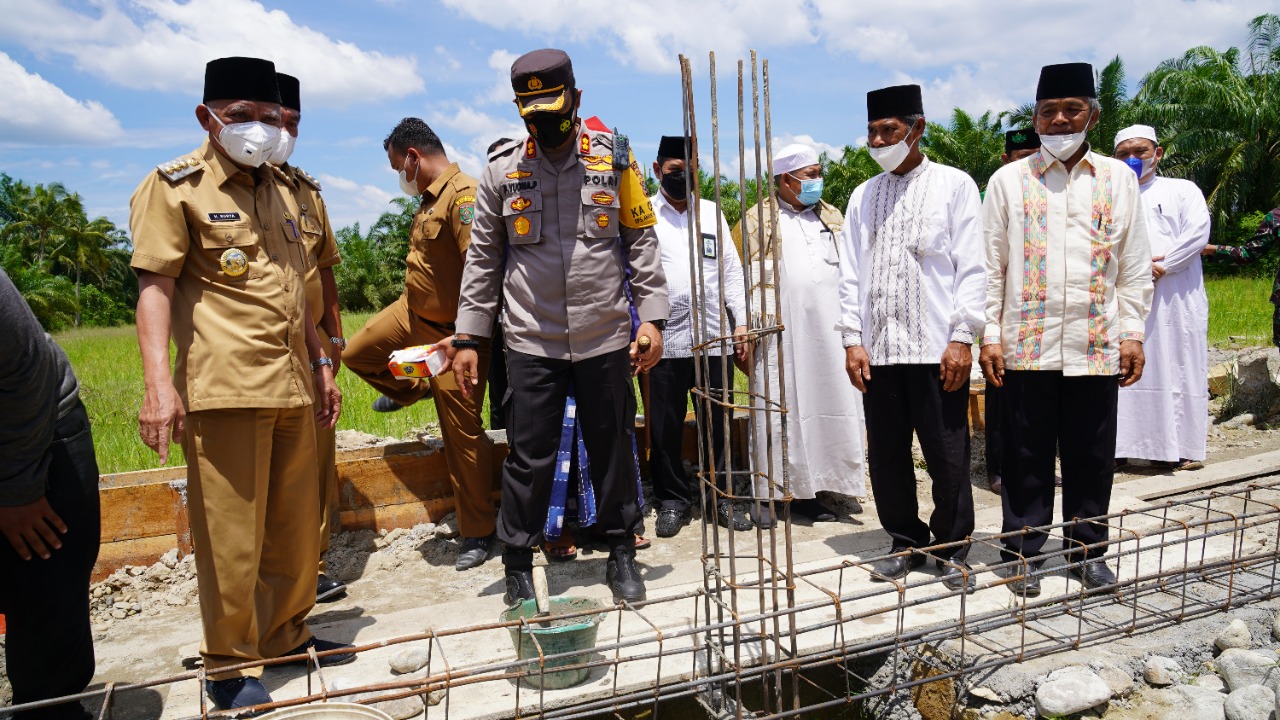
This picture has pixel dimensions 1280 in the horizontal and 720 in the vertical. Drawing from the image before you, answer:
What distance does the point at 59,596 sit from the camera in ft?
9.07

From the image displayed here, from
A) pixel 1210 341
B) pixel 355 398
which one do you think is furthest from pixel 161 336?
pixel 1210 341

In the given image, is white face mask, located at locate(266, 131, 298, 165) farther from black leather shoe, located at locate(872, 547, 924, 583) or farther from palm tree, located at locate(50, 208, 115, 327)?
palm tree, located at locate(50, 208, 115, 327)

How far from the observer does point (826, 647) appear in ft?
10.3

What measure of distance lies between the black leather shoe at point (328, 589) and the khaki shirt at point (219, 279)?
51.9 inches

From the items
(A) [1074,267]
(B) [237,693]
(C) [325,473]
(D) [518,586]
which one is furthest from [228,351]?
(A) [1074,267]

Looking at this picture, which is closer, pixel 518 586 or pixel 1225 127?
pixel 518 586

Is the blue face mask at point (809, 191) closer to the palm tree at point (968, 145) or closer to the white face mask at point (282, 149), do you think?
the white face mask at point (282, 149)

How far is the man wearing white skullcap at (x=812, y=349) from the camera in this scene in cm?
507

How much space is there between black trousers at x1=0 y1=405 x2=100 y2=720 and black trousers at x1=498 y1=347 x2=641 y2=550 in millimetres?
1463

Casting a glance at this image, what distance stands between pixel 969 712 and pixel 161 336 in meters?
2.84

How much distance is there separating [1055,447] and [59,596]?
3.62 m

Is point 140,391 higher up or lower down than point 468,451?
lower down

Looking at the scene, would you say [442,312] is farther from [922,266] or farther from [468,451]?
[922,266]

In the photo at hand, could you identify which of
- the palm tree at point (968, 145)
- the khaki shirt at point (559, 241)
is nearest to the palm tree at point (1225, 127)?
the palm tree at point (968, 145)
